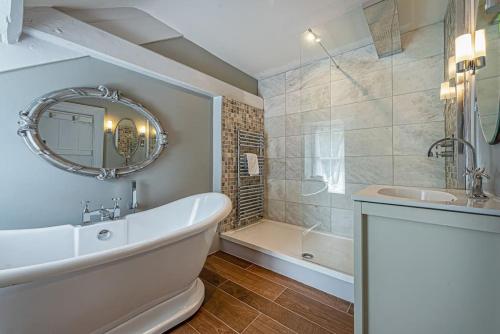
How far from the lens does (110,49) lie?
1462 millimetres

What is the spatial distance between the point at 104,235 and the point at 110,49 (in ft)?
4.63

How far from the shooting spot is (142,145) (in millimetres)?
1719

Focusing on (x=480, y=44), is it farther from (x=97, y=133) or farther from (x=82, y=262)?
(x=97, y=133)

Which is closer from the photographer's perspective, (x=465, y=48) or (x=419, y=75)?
(x=465, y=48)

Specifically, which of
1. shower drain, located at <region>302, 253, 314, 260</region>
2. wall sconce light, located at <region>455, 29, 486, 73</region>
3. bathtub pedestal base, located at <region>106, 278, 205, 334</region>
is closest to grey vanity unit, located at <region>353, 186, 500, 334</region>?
wall sconce light, located at <region>455, 29, 486, 73</region>

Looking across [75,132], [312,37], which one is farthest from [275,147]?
[75,132]

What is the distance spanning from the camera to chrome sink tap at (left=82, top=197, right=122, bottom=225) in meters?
1.38

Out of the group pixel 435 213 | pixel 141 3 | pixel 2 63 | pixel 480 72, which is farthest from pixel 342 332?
pixel 141 3

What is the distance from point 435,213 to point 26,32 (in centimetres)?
240

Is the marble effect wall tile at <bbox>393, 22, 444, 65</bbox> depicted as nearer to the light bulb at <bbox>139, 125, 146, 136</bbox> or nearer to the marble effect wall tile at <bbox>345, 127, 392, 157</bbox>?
the marble effect wall tile at <bbox>345, 127, 392, 157</bbox>

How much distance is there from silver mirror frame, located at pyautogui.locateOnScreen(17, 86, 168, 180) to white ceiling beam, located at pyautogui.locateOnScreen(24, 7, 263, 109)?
0.90ft

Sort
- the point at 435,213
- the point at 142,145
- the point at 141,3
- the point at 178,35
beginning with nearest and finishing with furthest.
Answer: the point at 435,213, the point at 141,3, the point at 142,145, the point at 178,35

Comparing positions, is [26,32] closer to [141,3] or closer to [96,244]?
[141,3]

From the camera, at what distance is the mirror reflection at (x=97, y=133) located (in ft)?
4.33
